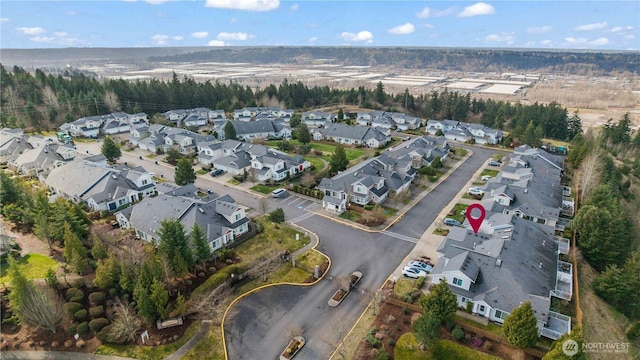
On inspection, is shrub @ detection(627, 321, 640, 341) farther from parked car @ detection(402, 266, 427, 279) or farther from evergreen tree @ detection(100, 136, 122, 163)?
evergreen tree @ detection(100, 136, 122, 163)

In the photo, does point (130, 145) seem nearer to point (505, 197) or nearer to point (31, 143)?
point (31, 143)

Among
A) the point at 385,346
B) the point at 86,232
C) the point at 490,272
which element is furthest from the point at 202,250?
the point at 490,272

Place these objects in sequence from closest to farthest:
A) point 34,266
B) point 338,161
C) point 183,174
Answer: point 34,266 < point 183,174 < point 338,161

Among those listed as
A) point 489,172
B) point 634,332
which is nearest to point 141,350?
point 634,332

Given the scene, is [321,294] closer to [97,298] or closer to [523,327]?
[523,327]

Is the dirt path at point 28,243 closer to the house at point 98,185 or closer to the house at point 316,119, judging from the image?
the house at point 98,185

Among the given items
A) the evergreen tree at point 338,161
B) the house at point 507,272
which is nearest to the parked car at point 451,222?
the house at point 507,272

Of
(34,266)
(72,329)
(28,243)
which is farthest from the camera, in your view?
(28,243)
